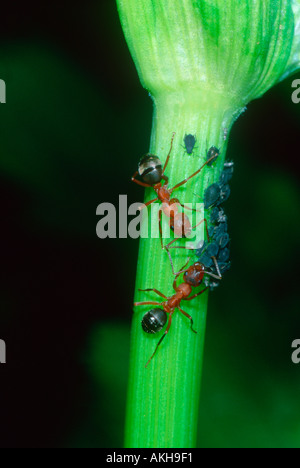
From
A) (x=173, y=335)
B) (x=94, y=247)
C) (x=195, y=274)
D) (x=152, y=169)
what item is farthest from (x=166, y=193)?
(x=94, y=247)

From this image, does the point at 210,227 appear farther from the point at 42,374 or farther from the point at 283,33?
the point at 42,374

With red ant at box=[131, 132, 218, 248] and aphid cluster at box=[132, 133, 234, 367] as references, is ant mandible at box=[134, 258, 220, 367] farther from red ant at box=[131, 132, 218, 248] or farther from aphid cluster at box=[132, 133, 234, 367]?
red ant at box=[131, 132, 218, 248]

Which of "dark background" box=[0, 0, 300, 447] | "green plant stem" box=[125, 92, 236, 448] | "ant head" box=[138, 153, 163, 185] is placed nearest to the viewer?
"green plant stem" box=[125, 92, 236, 448]

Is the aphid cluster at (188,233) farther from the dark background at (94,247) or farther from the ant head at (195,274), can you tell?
the dark background at (94,247)

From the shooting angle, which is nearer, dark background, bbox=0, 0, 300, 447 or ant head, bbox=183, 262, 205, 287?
ant head, bbox=183, 262, 205, 287

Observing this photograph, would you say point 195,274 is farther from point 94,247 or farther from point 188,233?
point 94,247

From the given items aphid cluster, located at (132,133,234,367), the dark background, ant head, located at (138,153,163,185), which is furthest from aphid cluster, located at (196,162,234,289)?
the dark background
